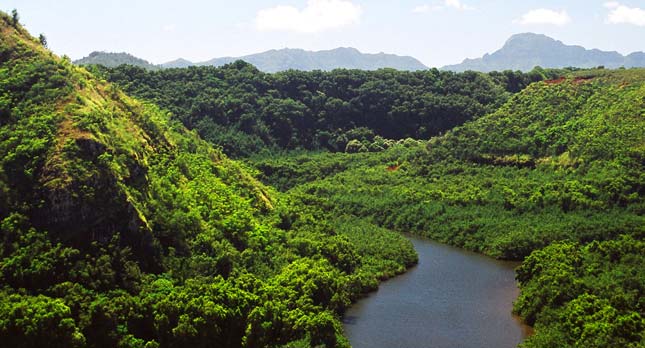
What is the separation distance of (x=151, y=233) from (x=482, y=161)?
73662 mm

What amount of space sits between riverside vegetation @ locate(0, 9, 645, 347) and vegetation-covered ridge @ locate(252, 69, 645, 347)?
0.28 meters

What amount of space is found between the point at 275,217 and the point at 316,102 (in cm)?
8504

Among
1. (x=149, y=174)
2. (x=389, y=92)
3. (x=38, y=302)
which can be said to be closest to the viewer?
(x=38, y=302)

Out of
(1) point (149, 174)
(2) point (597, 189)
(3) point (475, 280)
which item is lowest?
(3) point (475, 280)

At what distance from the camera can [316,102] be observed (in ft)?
534

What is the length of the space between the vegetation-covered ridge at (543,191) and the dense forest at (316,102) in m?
9.70

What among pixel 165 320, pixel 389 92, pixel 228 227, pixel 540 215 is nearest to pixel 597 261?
pixel 540 215

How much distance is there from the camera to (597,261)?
68.9 m

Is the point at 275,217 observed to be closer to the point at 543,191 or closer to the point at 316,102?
the point at 543,191

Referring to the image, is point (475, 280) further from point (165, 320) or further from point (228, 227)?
point (165, 320)

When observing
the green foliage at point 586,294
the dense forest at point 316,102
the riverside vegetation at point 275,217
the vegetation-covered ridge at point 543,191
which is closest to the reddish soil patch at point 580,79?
the vegetation-covered ridge at point 543,191

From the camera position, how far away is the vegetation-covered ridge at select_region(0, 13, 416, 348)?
50.3 meters

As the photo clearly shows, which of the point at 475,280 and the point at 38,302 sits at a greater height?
the point at 38,302

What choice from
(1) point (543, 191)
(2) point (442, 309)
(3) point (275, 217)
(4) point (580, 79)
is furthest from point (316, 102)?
(2) point (442, 309)
